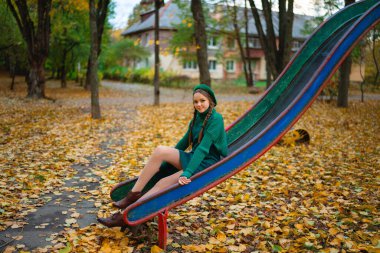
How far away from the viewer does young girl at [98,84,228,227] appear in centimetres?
376

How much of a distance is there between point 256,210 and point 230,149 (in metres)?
0.89

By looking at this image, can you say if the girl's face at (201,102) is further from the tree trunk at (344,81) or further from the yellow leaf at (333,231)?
the tree trunk at (344,81)

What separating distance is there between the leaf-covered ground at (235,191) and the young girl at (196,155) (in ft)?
1.45

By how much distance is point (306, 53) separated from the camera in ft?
18.5

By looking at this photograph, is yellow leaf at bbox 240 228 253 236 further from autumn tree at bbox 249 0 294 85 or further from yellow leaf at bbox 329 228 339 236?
autumn tree at bbox 249 0 294 85

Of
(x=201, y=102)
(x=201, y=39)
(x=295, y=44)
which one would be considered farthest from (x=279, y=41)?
(x=295, y=44)

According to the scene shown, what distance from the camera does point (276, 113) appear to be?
16.3 feet

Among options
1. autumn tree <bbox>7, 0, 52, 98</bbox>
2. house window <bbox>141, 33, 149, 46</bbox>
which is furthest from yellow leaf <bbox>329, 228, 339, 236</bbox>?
house window <bbox>141, 33, 149, 46</bbox>

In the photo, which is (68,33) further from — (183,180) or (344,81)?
(183,180)

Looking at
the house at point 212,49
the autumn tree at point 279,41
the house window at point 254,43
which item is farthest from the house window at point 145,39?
the autumn tree at point 279,41

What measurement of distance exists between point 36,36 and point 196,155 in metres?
15.2

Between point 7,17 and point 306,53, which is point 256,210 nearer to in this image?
point 306,53

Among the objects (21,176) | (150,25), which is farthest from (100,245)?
(150,25)

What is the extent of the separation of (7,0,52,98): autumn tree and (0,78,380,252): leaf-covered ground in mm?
6461
